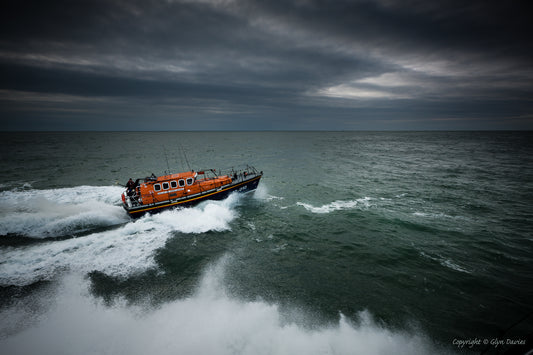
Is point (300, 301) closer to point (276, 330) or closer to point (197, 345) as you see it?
point (276, 330)

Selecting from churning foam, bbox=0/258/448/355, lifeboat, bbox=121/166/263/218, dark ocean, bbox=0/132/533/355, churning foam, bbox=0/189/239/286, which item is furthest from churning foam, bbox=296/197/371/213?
churning foam, bbox=0/258/448/355

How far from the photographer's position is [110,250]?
1166 cm

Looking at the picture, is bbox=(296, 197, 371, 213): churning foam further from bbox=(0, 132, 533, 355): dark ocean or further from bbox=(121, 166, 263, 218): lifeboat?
bbox=(121, 166, 263, 218): lifeboat

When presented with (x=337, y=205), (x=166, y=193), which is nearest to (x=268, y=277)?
(x=166, y=193)

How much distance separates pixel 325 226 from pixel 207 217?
8.51 meters

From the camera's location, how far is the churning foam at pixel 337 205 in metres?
17.4

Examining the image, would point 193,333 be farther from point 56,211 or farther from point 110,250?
point 56,211

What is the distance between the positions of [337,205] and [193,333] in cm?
1440

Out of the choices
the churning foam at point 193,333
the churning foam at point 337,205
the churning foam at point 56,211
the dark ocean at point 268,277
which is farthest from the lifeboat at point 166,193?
the churning foam at point 193,333

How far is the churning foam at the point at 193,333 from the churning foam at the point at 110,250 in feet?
7.12

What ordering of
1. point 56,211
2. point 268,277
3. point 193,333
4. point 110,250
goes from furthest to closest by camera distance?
point 56,211
point 110,250
point 268,277
point 193,333

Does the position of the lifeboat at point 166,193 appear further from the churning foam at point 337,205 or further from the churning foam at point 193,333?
the churning foam at point 193,333

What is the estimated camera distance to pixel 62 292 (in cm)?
866

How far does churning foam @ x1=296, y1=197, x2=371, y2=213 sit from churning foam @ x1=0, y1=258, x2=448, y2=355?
9.93 m
